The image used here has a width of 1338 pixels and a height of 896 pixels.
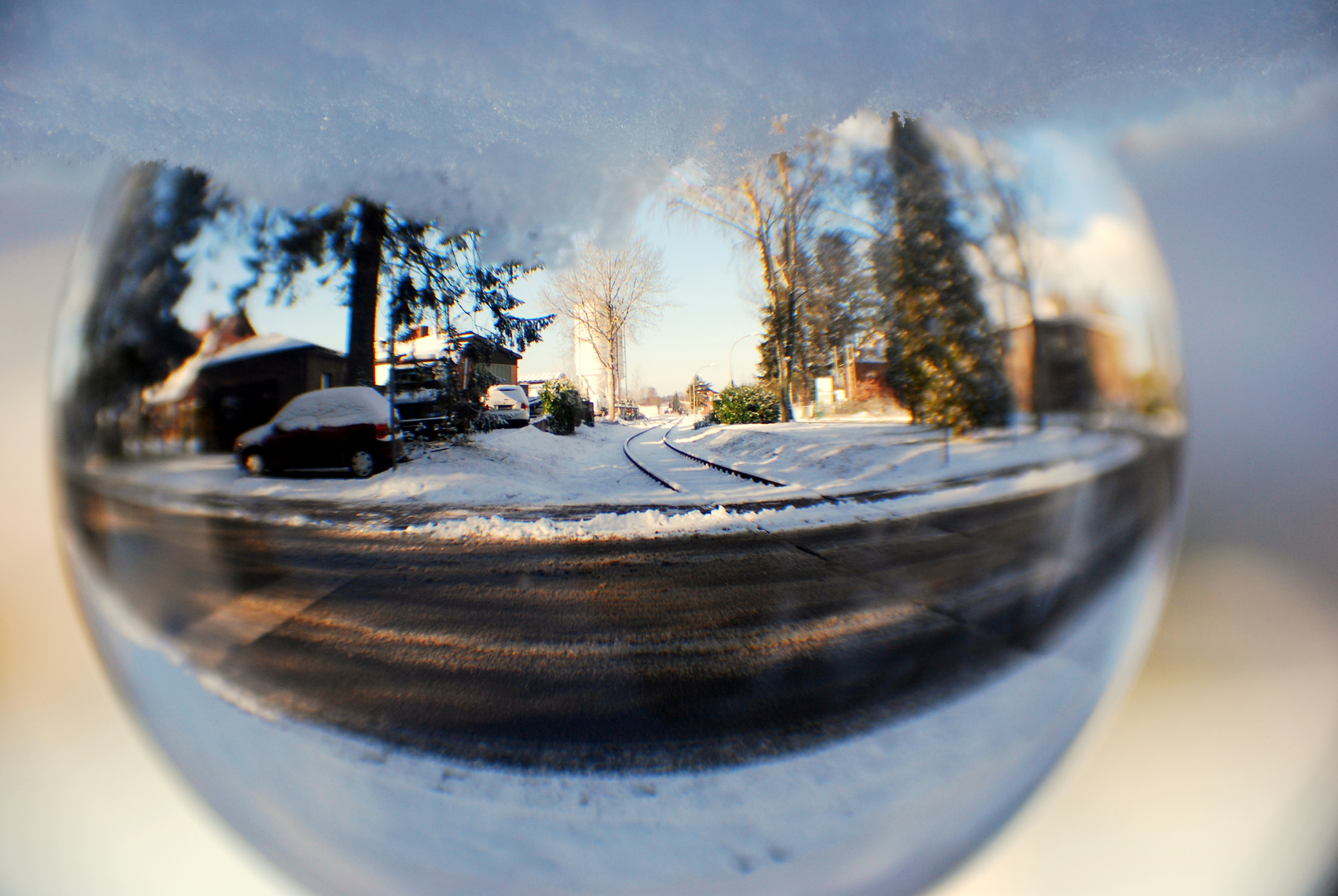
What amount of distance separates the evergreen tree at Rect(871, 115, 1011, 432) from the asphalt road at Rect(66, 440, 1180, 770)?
123 mm

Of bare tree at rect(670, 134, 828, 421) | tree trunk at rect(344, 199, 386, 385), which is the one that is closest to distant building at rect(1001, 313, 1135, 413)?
bare tree at rect(670, 134, 828, 421)

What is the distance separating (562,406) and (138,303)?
48 centimetres

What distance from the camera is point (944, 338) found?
22.3 inches

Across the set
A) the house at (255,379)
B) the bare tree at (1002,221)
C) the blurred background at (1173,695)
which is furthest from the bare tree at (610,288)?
the blurred background at (1173,695)

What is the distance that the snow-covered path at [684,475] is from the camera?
25.0 inches

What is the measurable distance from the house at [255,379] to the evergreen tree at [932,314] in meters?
0.55

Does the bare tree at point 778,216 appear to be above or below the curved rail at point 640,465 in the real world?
above

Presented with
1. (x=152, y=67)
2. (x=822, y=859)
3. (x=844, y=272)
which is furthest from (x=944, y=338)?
(x=152, y=67)

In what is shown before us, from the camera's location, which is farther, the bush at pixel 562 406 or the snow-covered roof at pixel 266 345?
the bush at pixel 562 406

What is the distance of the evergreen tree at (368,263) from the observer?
54cm

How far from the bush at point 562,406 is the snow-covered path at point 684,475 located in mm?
78

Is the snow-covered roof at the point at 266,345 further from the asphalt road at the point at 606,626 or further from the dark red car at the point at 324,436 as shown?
the asphalt road at the point at 606,626

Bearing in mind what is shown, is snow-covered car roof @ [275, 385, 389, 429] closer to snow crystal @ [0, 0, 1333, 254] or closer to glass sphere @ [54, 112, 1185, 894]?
glass sphere @ [54, 112, 1185, 894]

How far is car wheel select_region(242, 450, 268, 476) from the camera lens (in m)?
0.55
